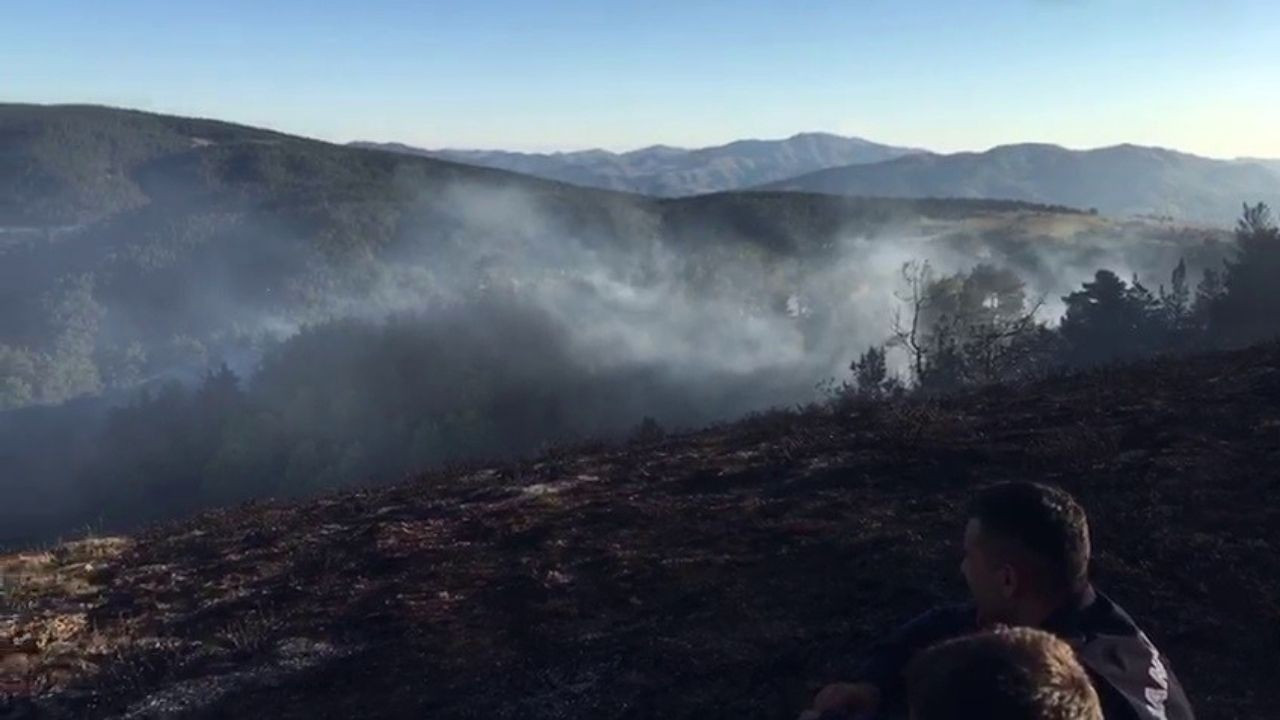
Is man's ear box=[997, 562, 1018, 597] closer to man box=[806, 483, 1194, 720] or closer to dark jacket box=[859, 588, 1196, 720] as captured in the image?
man box=[806, 483, 1194, 720]

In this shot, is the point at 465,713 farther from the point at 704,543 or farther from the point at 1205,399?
the point at 1205,399

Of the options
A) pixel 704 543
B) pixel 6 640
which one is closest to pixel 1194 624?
pixel 704 543

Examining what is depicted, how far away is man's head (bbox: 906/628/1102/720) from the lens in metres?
1.98

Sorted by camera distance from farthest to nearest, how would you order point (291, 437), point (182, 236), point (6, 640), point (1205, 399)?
point (182, 236) → point (291, 437) → point (1205, 399) → point (6, 640)

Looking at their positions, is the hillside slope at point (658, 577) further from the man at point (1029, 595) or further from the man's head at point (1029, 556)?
the man's head at point (1029, 556)

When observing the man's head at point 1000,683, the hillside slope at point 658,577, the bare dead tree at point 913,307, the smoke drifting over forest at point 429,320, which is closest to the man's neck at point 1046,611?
the man's head at point 1000,683

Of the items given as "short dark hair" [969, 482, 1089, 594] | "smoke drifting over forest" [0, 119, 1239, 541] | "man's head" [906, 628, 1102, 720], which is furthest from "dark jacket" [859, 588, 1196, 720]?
"smoke drifting over forest" [0, 119, 1239, 541]

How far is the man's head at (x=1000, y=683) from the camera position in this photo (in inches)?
77.9

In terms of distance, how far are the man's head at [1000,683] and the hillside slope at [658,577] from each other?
503 centimetres

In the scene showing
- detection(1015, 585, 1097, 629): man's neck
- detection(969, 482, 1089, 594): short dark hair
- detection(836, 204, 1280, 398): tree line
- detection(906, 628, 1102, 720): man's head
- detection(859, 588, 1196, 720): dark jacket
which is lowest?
detection(836, 204, 1280, 398): tree line

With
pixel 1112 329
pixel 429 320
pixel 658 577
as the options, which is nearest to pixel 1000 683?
pixel 658 577

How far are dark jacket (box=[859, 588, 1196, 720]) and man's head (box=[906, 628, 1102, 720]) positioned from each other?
104 cm

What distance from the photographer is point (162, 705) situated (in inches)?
308

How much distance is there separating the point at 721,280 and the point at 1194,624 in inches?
4345
